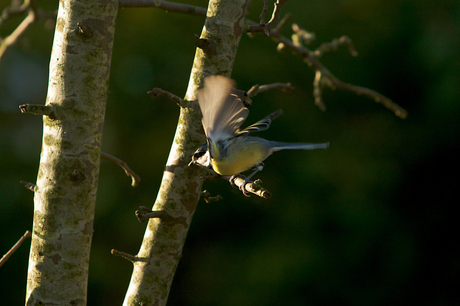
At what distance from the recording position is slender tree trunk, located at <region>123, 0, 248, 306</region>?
1.55 meters

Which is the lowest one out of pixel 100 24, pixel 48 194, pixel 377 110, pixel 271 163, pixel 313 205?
pixel 313 205

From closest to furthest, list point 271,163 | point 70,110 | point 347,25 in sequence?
point 70,110, point 271,163, point 347,25

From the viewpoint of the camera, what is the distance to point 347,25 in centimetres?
540

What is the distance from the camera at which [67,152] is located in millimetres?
1311

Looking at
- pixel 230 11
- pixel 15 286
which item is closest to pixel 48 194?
pixel 230 11

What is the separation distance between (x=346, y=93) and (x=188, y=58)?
7.64 feet

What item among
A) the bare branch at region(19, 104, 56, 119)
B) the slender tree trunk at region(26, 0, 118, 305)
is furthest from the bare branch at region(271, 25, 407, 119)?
the bare branch at region(19, 104, 56, 119)

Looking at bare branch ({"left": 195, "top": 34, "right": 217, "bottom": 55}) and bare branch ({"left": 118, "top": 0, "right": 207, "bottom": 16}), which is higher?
bare branch ({"left": 118, "top": 0, "right": 207, "bottom": 16})

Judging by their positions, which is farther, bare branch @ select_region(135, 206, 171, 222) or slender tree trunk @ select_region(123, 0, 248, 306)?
slender tree trunk @ select_region(123, 0, 248, 306)

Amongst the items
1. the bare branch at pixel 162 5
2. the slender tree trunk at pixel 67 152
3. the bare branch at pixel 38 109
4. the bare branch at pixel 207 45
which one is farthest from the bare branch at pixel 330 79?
the bare branch at pixel 38 109

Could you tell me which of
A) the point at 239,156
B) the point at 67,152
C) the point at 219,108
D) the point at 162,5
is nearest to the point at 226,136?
the point at 239,156

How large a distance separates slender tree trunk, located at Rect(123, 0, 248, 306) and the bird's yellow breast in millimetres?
276

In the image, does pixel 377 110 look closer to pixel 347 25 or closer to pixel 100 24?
pixel 347 25

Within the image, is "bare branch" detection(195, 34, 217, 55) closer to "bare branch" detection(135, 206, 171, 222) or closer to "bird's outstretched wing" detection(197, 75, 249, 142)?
"bird's outstretched wing" detection(197, 75, 249, 142)
